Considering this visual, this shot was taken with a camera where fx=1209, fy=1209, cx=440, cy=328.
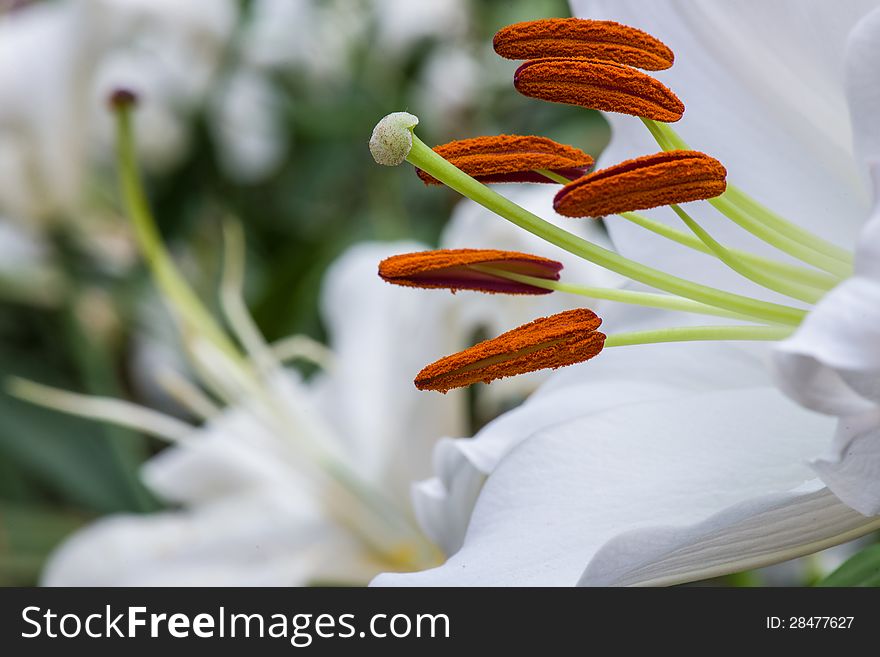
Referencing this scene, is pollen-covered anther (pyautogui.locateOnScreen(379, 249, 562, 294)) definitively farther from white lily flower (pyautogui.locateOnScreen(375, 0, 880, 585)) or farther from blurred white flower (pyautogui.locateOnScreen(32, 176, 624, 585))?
blurred white flower (pyautogui.locateOnScreen(32, 176, 624, 585))

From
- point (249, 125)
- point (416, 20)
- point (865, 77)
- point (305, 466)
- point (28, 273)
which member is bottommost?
point (865, 77)

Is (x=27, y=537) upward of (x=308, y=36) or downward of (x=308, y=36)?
downward

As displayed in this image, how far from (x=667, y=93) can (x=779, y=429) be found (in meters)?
0.13

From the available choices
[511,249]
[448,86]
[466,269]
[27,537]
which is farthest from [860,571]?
[448,86]

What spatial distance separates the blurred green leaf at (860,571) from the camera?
1.43ft

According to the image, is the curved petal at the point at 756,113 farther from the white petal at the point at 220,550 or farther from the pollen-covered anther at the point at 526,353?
the white petal at the point at 220,550

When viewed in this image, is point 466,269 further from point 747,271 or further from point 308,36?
point 308,36

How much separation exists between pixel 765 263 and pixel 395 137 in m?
0.15

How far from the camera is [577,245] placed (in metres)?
0.40

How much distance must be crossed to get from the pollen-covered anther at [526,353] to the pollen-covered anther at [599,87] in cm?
8

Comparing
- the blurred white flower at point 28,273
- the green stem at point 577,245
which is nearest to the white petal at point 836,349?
the green stem at point 577,245

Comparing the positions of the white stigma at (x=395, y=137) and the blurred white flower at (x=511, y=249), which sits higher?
the blurred white flower at (x=511, y=249)
